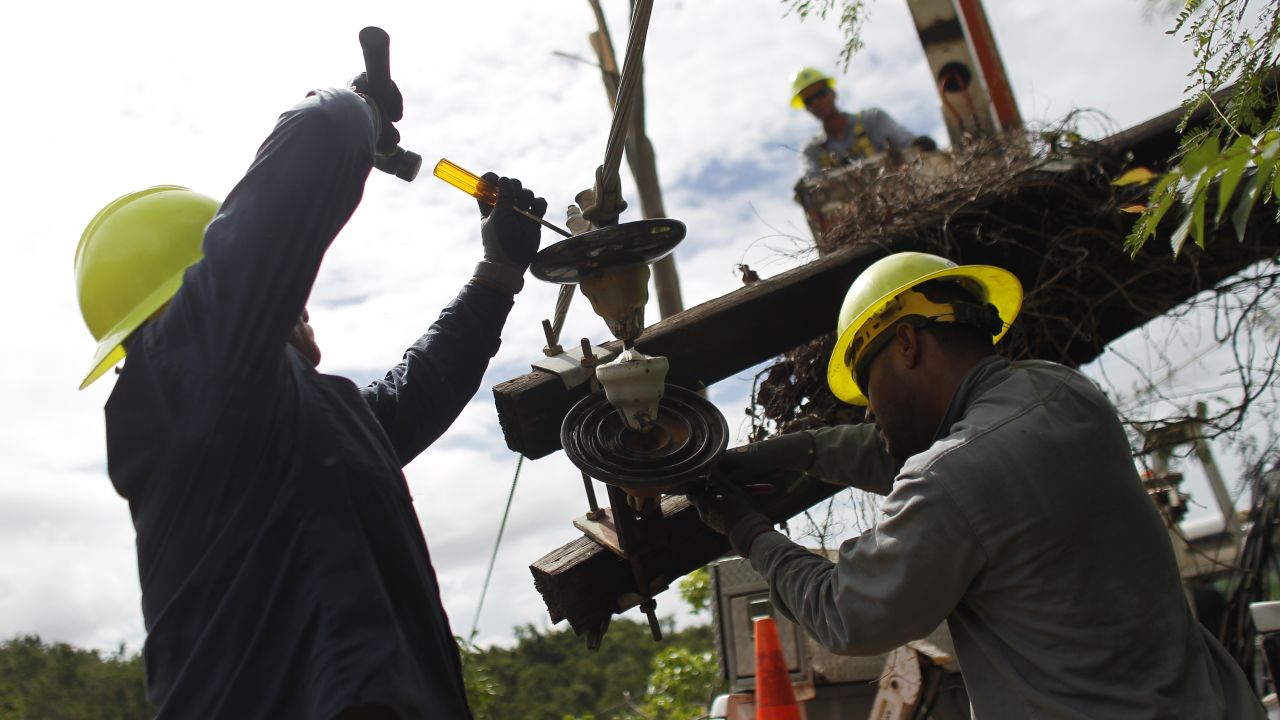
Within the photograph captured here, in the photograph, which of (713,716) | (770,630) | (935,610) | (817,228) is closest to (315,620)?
(935,610)

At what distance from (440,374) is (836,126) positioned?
657cm

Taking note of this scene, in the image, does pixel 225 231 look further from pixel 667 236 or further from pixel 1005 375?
pixel 1005 375

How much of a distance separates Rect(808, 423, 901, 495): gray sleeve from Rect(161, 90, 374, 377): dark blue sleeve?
76.3 inches

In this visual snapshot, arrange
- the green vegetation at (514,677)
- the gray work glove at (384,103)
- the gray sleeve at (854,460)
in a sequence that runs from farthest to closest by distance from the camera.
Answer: the green vegetation at (514,677) < the gray sleeve at (854,460) < the gray work glove at (384,103)

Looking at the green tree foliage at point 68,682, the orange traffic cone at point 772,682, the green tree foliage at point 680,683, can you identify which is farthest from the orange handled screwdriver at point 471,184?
the green tree foliage at point 68,682

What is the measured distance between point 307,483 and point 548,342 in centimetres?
135

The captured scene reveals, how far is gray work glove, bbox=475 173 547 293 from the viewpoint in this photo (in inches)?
119

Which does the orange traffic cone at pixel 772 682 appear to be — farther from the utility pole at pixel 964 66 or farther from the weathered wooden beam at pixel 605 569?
the utility pole at pixel 964 66

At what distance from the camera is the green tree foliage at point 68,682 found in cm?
2409

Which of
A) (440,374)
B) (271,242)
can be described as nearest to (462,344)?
(440,374)

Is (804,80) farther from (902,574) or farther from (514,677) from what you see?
(514,677)

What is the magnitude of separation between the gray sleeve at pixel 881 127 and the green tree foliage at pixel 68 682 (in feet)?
80.1

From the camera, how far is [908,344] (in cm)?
280

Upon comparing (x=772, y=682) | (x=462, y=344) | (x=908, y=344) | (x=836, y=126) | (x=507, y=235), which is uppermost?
(x=836, y=126)
